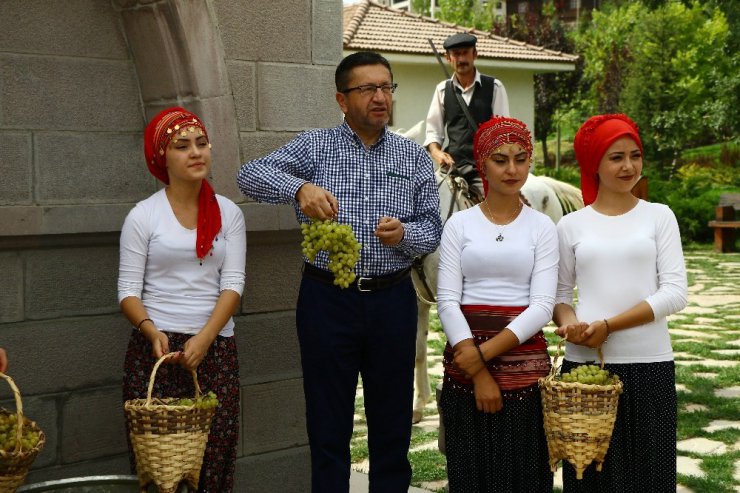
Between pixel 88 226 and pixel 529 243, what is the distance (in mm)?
2034

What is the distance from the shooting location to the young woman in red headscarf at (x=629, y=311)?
12.9ft

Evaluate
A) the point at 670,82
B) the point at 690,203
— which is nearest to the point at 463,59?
the point at 690,203

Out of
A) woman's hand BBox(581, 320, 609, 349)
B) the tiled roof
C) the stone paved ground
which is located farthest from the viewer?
the tiled roof

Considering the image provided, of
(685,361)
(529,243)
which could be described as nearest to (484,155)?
(529,243)

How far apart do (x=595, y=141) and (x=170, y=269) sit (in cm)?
181

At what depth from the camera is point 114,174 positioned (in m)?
4.83

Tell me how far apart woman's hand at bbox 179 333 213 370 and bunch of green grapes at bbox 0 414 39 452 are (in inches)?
25.7

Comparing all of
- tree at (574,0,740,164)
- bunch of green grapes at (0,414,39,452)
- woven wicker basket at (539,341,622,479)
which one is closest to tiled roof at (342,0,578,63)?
tree at (574,0,740,164)

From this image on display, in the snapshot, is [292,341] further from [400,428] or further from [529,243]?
[529,243]

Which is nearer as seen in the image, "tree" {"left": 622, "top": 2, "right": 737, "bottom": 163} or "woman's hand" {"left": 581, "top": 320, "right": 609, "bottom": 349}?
"woman's hand" {"left": 581, "top": 320, "right": 609, "bottom": 349}

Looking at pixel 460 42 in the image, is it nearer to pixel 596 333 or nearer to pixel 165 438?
pixel 596 333

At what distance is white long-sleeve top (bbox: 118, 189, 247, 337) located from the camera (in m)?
3.96

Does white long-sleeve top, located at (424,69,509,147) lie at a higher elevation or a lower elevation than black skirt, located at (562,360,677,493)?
higher

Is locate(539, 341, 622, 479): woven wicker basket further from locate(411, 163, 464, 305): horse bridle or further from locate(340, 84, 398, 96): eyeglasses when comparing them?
locate(411, 163, 464, 305): horse bridle
